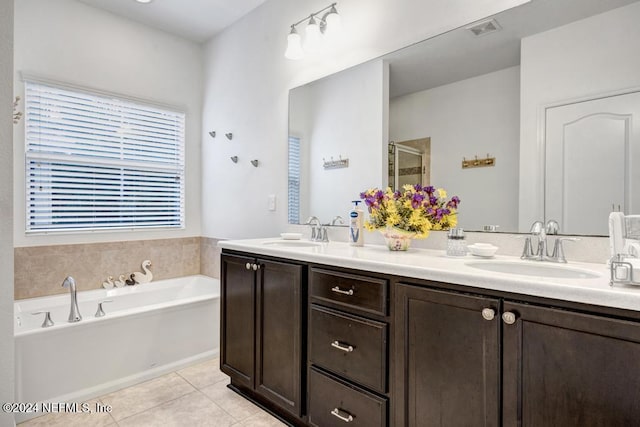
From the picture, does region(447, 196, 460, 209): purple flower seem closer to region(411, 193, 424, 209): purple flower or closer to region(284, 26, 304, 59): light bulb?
region(411, 193, 424, 209): purple flower

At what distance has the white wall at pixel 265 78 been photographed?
196cm

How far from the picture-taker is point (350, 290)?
1507 mm

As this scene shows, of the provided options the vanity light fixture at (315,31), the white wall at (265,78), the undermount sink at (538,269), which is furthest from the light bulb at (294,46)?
the undermount sink at (538,269)

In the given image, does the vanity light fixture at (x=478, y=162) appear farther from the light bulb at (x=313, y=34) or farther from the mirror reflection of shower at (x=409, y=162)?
the light bulb at (x=313, y=34)

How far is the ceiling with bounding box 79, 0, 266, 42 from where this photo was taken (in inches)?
114

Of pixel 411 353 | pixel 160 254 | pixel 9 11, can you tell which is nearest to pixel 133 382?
pixel 160 254

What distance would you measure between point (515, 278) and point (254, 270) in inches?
53.2

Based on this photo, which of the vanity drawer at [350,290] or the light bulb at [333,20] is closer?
the vanity drawer at [350,290]

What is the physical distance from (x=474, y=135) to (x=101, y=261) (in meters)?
3.00

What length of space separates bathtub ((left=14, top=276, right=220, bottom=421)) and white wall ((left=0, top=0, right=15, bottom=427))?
40 cm

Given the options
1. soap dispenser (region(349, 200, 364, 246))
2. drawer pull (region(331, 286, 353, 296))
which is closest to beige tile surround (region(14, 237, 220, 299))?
soap dispenser (region(349, 200, 364, 246))

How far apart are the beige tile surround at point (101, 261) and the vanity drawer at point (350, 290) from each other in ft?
6.58

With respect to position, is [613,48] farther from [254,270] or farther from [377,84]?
[254,270]

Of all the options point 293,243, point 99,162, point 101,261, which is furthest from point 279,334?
point 99,162
